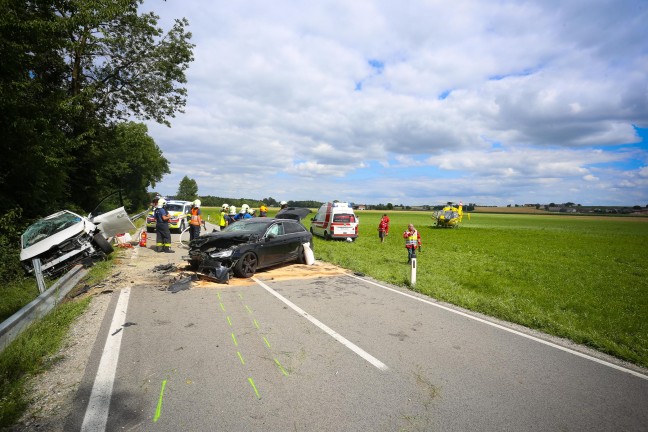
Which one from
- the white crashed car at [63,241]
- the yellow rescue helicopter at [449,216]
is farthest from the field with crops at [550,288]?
the yellow rescue helicopter at [449,216]

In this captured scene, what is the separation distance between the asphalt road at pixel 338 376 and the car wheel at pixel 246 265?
7.58ft

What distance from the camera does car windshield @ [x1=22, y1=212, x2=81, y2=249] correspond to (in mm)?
8156

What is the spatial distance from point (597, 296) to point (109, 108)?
23084 mm

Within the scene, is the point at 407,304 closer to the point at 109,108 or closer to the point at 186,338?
the point at 186,338

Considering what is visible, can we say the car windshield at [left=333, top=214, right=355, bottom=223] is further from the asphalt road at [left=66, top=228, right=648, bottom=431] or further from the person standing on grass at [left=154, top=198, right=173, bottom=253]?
the asphalt road at [left=66, top=228, right=648, bottom=431]

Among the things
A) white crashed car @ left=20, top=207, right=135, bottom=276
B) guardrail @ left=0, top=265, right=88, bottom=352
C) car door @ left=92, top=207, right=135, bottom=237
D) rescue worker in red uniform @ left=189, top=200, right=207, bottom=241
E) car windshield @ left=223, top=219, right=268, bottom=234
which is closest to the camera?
guardrail @ left=0, top=265, right=88, bottom=352

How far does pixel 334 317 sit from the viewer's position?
5.62 m

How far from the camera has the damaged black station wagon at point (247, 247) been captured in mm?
8203

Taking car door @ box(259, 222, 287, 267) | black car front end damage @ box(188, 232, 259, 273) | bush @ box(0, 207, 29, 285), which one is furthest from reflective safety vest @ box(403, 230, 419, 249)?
bush @ box(0, 207, 29, 285)

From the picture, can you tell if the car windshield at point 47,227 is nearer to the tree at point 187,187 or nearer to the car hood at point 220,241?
the car hood at point 220,241

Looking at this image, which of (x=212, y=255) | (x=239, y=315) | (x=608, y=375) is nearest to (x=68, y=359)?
(x=239, y=315)

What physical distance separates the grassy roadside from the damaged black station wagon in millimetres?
2910

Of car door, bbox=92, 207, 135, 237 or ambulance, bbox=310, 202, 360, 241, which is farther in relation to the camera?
ambulance, bbox=310, 202, 360, 241

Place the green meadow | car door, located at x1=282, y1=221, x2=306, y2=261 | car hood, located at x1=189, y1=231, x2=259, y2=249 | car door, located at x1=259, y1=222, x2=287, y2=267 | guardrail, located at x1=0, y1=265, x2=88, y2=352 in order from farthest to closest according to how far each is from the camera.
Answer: car door, located at x1=282, y1=221, x2=306, y2=261 < car door, located at x1=259, y1=222, x2=287, y2=267 < car hood, located at x1=189, y1=231, x2=259, y2=249 < the green meadow < guardrail, located at x1=0, y1=265, x2=88, y2=352
